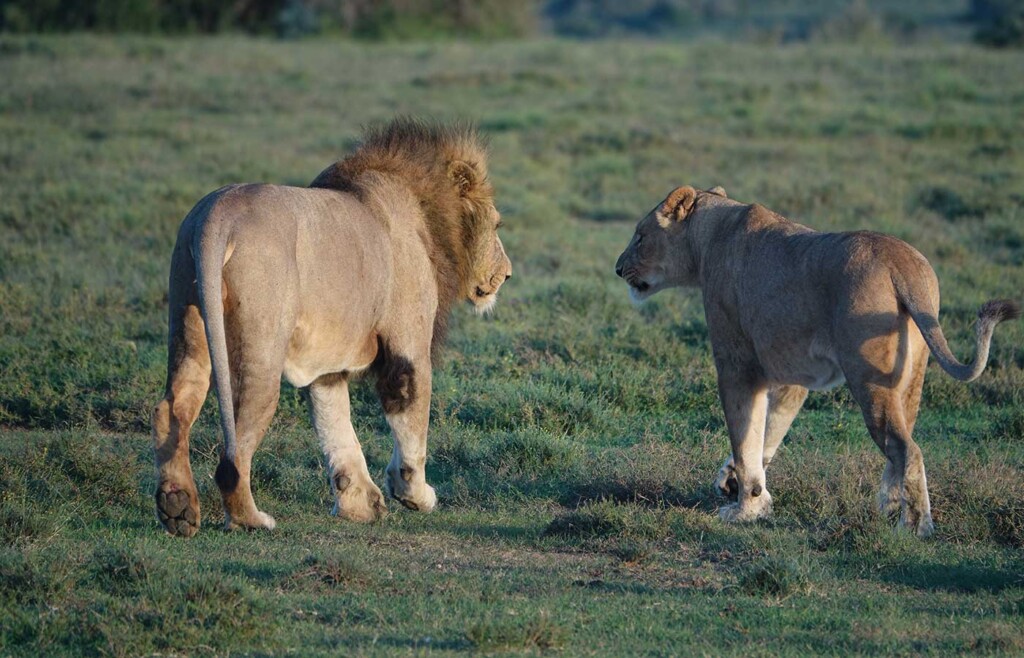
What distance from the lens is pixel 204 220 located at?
4574 mm

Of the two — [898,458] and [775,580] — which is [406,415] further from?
[898,458]

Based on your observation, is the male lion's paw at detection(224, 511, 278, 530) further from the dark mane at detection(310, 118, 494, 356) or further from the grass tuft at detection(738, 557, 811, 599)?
the grass tuft at detection(738, 557, 811, 599)

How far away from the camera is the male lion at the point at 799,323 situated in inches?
193

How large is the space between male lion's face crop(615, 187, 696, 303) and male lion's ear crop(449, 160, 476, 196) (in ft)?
2.69

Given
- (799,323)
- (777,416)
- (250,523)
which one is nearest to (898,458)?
(799,323)

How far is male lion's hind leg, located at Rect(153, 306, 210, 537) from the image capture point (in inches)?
184

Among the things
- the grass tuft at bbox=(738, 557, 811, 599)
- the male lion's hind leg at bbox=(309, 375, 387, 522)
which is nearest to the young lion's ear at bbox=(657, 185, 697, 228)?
the male lion's hind leg at bbox=(309, 375, 387, 522)

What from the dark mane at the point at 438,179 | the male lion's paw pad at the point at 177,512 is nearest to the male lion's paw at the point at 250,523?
the male lion's paw pad at the point at 177,512

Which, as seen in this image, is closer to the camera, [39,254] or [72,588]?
[72,588]

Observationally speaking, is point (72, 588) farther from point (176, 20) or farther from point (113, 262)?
point (176, 20)

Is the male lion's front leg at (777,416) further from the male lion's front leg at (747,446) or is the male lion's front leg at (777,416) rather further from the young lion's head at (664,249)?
the young lion's head at (664,249)

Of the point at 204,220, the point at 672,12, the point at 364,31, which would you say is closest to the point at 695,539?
the point at 204,220

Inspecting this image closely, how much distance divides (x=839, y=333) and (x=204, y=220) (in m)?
2.32

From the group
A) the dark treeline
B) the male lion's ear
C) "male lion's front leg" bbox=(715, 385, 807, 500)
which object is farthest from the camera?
the dark treeline
